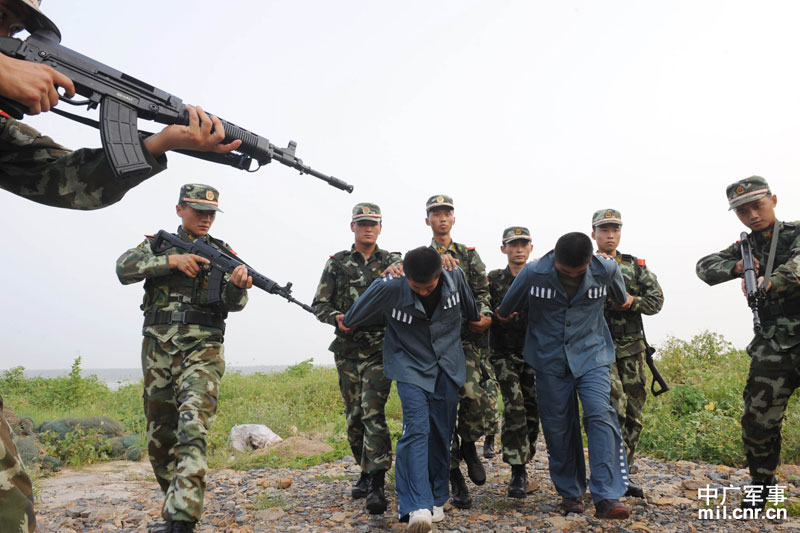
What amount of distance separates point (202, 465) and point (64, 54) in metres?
2.70

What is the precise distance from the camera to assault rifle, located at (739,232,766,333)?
177 inches

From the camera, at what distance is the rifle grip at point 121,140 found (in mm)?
2205

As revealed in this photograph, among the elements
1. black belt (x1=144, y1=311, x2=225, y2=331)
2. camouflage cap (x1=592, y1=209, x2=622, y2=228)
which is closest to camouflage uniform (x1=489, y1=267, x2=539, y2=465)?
camouflage cap (x1=592, y1=209, x2=622, y2=228)

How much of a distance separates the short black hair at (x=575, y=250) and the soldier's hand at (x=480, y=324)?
88 cm

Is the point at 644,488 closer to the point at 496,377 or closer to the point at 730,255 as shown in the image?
the point at 496,377

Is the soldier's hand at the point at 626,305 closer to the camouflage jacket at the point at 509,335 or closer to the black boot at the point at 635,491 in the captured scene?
the camouflage jacket at the point at 509,335

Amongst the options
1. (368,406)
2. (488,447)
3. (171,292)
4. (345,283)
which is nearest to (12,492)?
(171,292)

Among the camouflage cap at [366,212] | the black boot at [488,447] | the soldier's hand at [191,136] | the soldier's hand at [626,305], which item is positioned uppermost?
the camouflage cap at [366,212]

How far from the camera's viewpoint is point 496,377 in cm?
557

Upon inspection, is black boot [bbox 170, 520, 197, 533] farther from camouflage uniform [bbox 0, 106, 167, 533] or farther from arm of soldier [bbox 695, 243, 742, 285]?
arm of soldier [bbox 695, 243, 742, 285]

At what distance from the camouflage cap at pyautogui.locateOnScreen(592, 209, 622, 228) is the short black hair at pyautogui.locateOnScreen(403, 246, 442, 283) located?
236 centimetres

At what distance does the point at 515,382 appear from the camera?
17.6 feet

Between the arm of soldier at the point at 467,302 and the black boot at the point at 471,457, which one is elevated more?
the arm of soldier at the point at 467,302

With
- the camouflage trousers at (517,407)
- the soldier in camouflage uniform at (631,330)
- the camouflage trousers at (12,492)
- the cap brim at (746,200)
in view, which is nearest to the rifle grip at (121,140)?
the camouflage trousers at (12,492)
